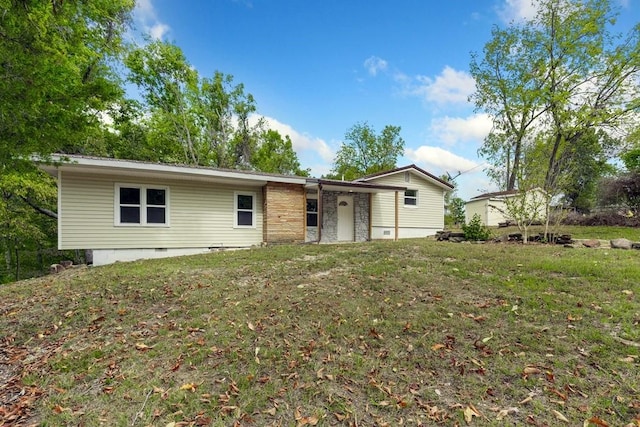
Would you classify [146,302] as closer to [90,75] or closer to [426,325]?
[426,325]

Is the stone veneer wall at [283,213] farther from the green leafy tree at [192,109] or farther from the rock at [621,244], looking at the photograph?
the green leafy tree at [192,109]

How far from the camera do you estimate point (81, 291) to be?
18.2 ft

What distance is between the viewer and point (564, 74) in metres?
16.2

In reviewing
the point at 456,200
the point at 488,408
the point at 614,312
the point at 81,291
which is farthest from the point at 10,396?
the point at 456,200

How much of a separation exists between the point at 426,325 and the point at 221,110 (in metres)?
27.1

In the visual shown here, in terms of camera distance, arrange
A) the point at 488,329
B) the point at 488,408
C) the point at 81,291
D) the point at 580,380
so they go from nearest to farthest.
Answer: the point at 488,408
the point at 580,380
the point at 488,329
the point at 81,291

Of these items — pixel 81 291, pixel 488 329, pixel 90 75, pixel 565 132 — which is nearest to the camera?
pixel 488 329

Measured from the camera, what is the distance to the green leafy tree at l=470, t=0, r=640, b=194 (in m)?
14.8

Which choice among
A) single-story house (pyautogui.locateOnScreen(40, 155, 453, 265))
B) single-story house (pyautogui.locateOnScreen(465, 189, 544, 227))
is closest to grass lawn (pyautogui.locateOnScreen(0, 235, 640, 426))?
single-story house (pyautogui.locateOnScreen(40, 155, 453, 265))

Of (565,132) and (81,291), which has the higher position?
(565,132)

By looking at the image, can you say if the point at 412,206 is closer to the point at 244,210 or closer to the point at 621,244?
the point at 621,244

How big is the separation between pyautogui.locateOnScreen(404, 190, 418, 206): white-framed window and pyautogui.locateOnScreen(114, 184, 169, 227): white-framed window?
11683 millimetres

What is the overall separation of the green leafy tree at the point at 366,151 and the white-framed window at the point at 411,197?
1799cm

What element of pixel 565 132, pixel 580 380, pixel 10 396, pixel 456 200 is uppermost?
pixel 565 132
